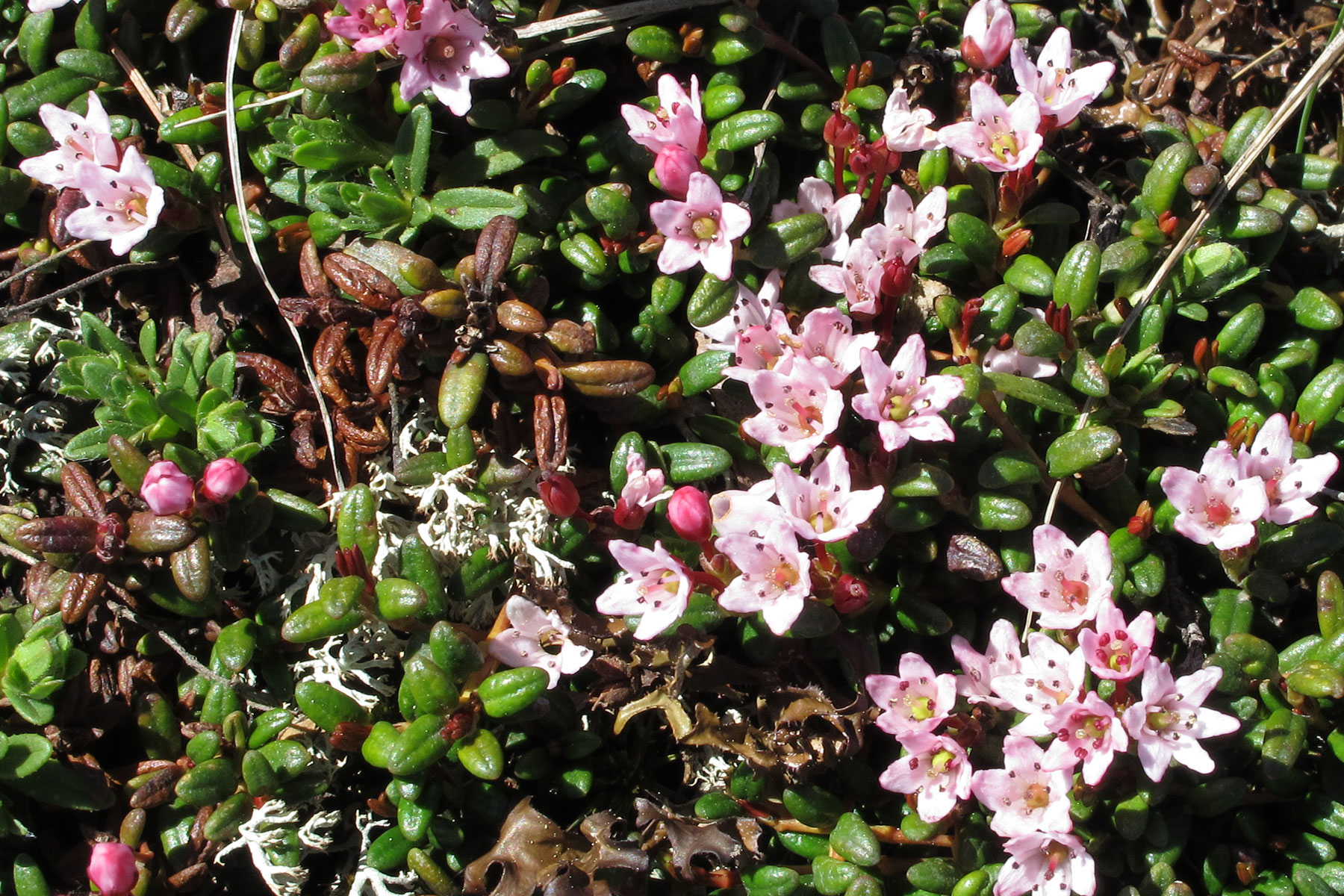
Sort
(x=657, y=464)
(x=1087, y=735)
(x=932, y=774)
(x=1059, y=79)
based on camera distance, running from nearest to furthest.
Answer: (x=1087, y=735)
(x=932, y=774)
(x=657, y=464)
(x=1059, y=79)

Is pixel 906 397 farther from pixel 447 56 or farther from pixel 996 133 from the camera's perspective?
pixel 447 56

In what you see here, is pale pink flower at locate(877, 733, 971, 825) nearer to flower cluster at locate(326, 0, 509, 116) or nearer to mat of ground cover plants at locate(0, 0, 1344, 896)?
mat of ground cover plants at locate(0, 0, 1344, 896)

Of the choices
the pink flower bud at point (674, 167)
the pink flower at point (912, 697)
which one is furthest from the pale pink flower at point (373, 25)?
the pink flower at point (912, 697)

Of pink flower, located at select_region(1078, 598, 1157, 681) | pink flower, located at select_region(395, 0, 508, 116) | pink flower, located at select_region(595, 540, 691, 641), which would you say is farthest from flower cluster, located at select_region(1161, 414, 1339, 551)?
pink flower, located at select_region(395, 0, 508, 116)

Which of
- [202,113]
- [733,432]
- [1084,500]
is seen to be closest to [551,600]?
[733,432]

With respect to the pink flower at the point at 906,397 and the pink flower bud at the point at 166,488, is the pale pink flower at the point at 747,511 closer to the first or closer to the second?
the pink flower at the point at 906,397

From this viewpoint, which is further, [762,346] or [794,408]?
[762,346]

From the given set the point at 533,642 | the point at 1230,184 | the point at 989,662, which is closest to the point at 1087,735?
the point at 989,662
